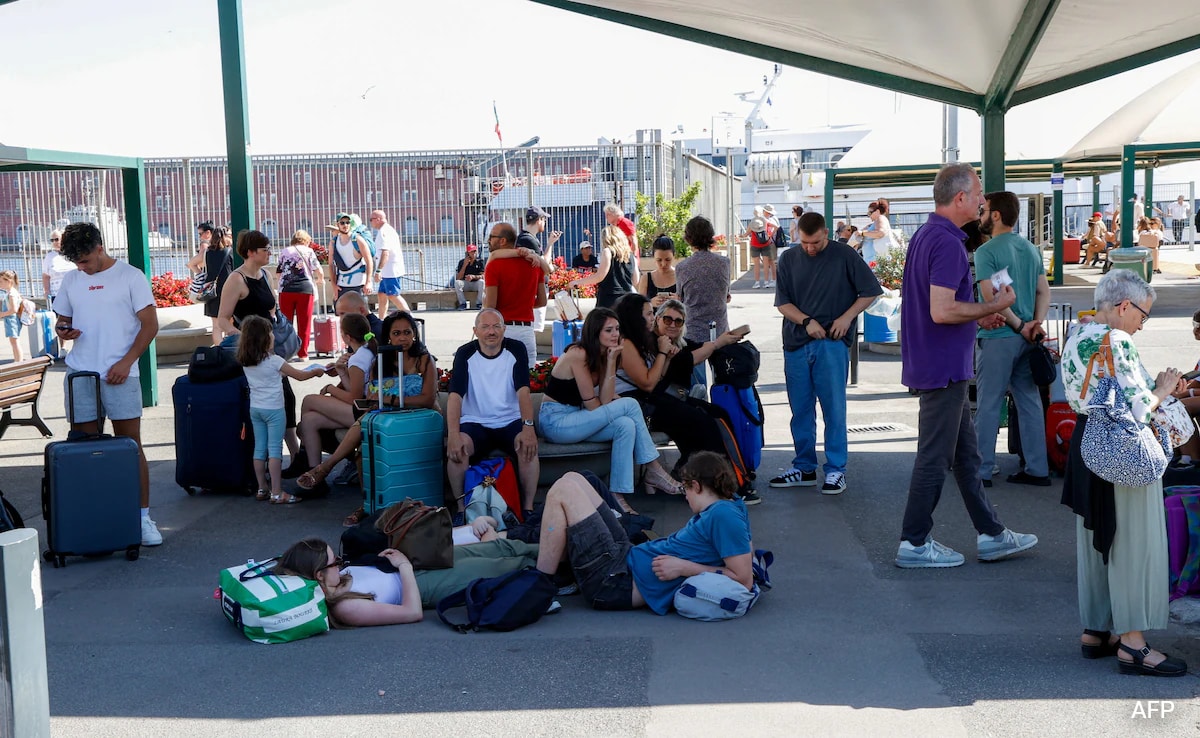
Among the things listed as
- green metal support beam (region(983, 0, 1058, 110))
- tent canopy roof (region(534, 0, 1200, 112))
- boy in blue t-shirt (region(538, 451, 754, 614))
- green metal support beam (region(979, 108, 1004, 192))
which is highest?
tent canopy roof (region(534, 0, 1200, 112))

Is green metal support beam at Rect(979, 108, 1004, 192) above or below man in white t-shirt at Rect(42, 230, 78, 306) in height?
above

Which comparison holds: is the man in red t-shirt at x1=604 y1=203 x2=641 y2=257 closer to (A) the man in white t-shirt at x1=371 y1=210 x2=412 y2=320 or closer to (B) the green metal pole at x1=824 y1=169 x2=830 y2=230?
(B) the green metal pole at x1=824 y1=169 x2=830 y2=230

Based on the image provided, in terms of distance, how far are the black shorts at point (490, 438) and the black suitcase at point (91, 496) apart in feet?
6.15

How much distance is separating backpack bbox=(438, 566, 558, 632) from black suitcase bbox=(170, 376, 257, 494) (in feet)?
9.71

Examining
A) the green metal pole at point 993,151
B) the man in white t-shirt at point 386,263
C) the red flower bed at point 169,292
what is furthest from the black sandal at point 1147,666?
the red flower bed at point 169,292

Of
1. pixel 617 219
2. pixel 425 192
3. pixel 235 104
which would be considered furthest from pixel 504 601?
pixel 425 192

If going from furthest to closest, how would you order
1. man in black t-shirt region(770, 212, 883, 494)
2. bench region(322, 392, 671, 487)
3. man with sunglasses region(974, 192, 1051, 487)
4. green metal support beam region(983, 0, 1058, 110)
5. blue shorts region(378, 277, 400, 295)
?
blue shorts region(378, 277, 400, 295)
man in black t-shirt region(770, 212, 883, 494)
man with sunglasses region(974, 192, 1051, 487)
bench region(322, 392, 671, 487)
green metal support beam region(983, 0, 1058, 110)

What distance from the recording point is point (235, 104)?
9.75m

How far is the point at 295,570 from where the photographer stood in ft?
17.3

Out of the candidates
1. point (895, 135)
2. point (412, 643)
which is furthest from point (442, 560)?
point (895, 135)

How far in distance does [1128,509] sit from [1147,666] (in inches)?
23.4

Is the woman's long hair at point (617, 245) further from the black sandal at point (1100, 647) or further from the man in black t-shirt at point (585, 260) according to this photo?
→ the black sandal at point (1100, 647)

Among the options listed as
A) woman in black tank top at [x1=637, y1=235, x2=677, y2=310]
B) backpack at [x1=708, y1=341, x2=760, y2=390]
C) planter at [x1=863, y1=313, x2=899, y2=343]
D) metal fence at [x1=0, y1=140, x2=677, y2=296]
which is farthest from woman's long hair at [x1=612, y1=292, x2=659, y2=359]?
metal fence at [x1=0, y1=140, x2=677, y2=296]

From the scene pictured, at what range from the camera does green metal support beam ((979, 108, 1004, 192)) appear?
914 cm
